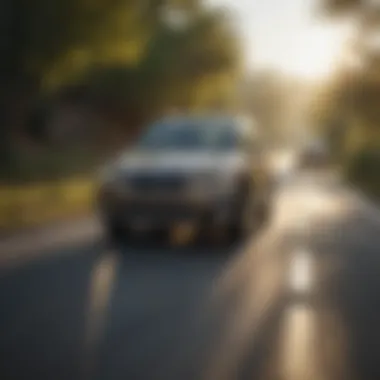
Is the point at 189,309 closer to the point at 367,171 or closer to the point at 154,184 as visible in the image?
the point at 154,184

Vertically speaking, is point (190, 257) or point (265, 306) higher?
point (190, 257)

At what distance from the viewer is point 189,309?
34.1 feet

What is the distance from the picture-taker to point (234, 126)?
19.0 meters

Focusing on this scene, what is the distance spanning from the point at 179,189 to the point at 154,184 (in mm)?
363

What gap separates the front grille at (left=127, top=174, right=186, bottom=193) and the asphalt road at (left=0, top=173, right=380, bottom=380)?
2.64 ft

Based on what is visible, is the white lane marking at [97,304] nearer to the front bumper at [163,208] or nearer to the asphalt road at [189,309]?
the asphalt road at [189,309]

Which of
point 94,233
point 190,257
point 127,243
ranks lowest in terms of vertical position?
point 190,257

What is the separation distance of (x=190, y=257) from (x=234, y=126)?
14.7ft

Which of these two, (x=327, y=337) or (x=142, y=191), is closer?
(x=327, y=337)

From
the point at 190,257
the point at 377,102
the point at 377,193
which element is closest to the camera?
the point at 190,257

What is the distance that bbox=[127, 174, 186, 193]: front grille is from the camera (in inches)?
647

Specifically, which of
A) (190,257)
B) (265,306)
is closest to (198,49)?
(190,257)

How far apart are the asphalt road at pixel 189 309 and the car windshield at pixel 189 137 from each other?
1843 mm

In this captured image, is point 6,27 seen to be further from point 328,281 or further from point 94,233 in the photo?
point 328,281
